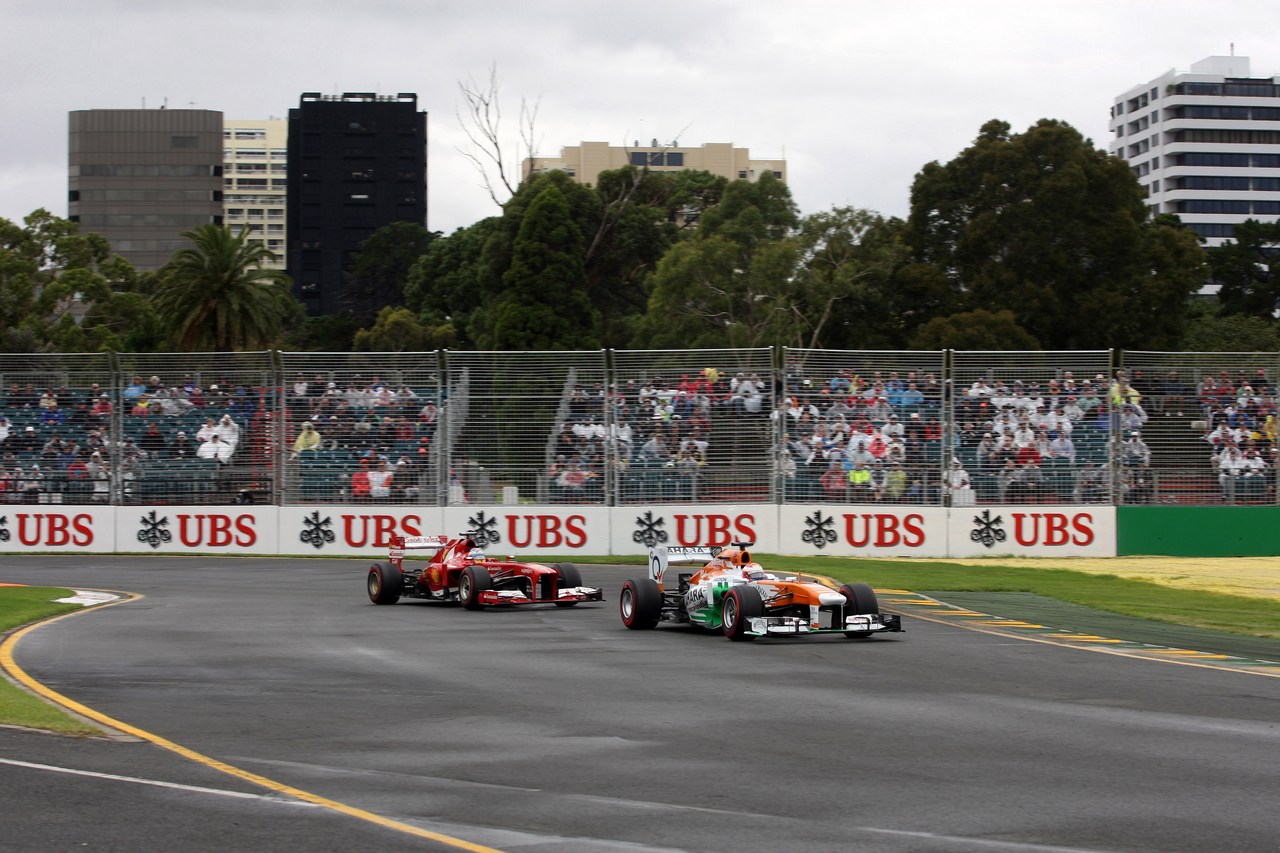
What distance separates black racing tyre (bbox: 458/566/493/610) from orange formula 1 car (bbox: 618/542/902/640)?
2.75 meters

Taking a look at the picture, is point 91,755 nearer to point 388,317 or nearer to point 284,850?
point 284,850

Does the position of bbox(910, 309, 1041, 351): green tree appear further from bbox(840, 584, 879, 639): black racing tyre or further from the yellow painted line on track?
the yellow painted line on track

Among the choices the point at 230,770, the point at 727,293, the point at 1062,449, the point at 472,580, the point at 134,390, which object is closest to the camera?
the point at 230,770

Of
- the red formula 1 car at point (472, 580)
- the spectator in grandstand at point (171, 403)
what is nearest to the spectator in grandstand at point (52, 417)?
the spectator in grandstand at point (171, 403)

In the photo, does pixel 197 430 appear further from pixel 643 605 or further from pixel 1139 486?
pixel 1139 486

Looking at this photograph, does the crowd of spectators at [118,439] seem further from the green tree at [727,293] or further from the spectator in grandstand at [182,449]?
the green tree at [727,293]

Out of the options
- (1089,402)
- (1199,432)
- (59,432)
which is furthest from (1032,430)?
(59,432)

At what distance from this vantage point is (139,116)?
15200 centimetres

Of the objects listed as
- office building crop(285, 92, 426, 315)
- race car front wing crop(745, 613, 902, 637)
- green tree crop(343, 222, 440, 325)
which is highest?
office building crop(285, 92, 426, 315)

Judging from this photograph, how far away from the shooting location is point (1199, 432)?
1101 inches

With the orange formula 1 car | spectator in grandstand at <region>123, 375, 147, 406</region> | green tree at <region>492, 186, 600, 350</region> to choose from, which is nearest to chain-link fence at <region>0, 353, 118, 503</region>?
spectator in grandstand at <region>123, 375, 147, 406</region>

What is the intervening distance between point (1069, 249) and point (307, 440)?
32469 mm

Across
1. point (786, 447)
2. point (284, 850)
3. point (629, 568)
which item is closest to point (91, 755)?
point (284, 850)

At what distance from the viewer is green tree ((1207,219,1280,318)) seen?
80.9m
